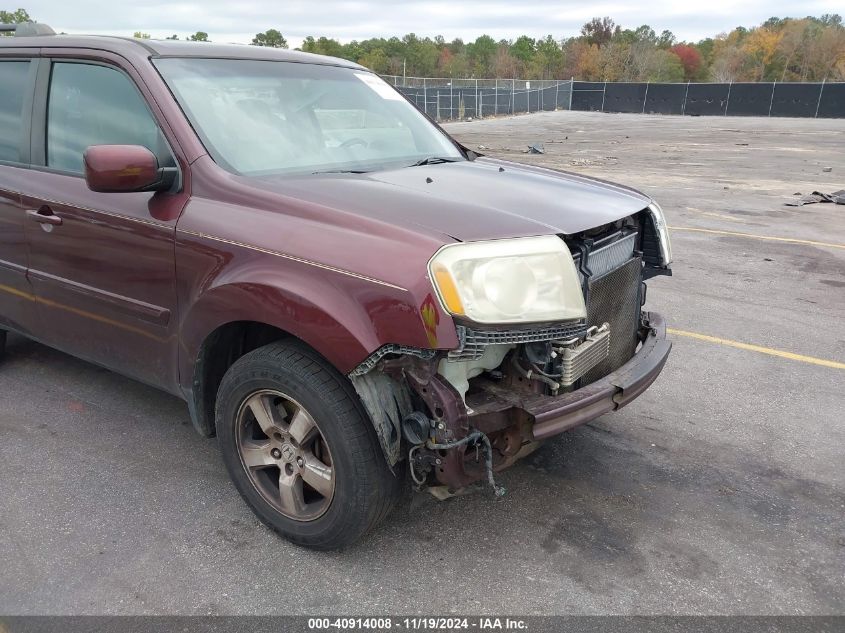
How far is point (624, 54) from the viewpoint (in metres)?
90.7

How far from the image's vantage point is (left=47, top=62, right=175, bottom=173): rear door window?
3.06 meters

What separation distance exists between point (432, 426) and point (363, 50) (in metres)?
105

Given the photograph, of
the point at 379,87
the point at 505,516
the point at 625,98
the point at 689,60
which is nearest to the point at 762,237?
the point at 379,87

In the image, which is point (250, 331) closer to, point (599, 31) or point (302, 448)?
point (302, 448)

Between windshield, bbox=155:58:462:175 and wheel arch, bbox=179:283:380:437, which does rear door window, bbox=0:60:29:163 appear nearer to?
windshield, bbox=155:58:462:175

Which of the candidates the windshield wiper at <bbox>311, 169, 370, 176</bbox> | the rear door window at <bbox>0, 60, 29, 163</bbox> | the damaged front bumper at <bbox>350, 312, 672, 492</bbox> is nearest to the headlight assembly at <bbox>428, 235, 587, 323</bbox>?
the damaged front bumper at <bbox>350, 312, 672, 492</bbox>

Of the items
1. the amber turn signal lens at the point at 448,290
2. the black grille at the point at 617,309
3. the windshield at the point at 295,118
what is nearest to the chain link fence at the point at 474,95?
the windshield at the point at 295,118

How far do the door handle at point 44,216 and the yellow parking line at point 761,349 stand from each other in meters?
4.18

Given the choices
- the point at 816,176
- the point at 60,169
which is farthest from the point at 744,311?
the point at 816,176

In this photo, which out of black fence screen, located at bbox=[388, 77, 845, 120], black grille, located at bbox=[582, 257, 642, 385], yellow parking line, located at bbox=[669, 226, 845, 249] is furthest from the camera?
black fence screen, located at bbox=[388, 77, 845, 120]

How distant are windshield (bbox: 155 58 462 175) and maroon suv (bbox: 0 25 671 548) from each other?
0.01m

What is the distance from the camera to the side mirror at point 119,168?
2.64 m

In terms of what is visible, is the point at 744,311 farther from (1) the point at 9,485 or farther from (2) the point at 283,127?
(1) the point at 9,485

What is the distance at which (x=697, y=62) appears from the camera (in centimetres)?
11381
